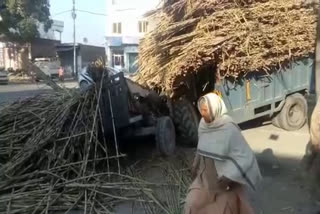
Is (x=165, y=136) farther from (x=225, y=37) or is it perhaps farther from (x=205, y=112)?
(x=205, y=112)

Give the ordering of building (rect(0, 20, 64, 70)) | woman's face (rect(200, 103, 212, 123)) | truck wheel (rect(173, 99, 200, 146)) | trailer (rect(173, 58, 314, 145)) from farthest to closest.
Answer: building (rect(0, 20, 64, 70)) < truck wheel (rect(173, 99, 200, 146)) < trailer (rect(173, 58, 314, 145)) < woman's face (rect(200, 103, 212, 123))

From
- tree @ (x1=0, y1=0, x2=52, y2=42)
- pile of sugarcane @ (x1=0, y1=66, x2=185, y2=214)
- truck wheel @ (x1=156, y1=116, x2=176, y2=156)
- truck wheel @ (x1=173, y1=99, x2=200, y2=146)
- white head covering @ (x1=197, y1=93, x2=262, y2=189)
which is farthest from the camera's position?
tree @ (x1=0, y1=0, x2=52, y2=42)

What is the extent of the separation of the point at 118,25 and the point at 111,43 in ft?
7.89

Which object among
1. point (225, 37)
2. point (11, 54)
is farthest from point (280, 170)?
point (11, 54)

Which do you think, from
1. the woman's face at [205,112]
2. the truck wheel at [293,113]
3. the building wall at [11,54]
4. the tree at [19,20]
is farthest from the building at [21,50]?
the woman's face at [205,112]

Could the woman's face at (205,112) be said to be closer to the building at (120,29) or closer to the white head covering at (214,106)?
the white head covering at (214,106)

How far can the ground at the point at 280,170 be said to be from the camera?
5992mm

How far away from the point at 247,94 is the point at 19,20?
123 ft

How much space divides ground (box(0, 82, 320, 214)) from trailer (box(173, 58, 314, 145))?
45 cm

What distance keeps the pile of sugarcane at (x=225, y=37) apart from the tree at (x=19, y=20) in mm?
34035

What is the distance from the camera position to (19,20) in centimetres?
4344

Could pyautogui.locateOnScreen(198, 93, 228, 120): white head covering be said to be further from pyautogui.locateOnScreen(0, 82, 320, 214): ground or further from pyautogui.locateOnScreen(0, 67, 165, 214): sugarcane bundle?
pyautogui.locateOnScreen(0, 67, 165, 214): sugarcane bundle

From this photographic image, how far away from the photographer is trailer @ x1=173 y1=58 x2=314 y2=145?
9.03m

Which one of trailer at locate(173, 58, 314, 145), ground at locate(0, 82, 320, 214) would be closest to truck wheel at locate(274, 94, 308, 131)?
trailer at locate(173, 58, 314, 145)
